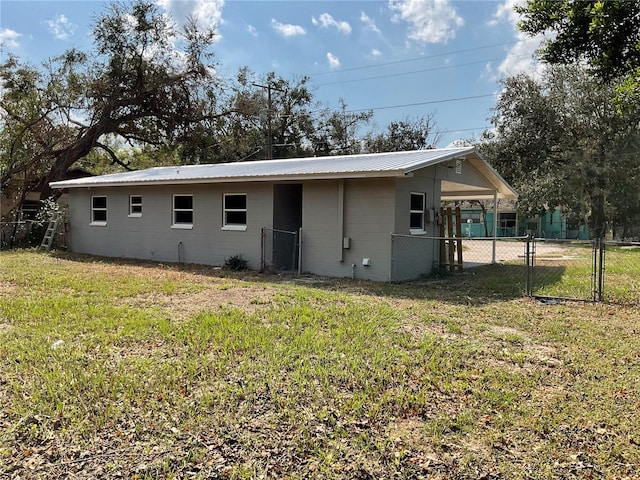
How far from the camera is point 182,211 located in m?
14.4

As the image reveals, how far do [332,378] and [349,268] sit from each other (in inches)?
277

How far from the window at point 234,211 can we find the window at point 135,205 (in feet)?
12.1

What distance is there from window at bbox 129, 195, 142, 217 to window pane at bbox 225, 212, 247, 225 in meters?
3.75

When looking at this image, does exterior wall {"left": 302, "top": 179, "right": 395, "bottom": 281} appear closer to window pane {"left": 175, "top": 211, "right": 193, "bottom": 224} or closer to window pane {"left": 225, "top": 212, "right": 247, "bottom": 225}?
window pane {"left": 225, "top": 212, "right": 247, "bottom": 225}

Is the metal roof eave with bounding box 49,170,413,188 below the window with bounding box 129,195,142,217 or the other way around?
the other way around

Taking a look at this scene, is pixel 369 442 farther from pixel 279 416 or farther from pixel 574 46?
pixel 574 46

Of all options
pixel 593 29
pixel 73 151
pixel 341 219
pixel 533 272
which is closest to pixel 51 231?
pixel 73 151

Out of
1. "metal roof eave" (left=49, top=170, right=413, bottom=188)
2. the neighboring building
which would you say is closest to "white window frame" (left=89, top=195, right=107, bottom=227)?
"metal roof eave" (left=49, top=170, right=413, bottom=188)

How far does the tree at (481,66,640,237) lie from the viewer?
23.8 m

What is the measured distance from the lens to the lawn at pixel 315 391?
3.06 meters

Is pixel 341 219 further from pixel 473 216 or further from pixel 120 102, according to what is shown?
pixel 473 216

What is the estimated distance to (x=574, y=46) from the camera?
1019 cm

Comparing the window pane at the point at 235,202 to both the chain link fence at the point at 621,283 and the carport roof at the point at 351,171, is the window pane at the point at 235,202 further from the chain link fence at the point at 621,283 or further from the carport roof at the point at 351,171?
the chain link fence at the point at 621,283

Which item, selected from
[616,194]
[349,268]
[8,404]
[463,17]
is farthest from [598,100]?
[8,404]
